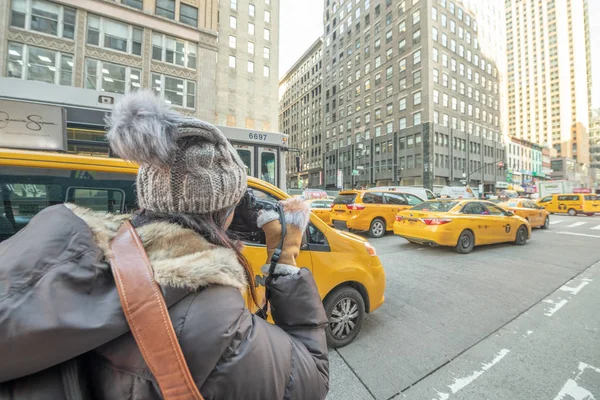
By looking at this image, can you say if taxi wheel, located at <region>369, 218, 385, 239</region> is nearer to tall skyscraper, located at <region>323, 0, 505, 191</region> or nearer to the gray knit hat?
the gray knit hat

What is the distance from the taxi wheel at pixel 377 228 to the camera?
9987 mm

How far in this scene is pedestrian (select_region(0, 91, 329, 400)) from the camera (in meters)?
0.58

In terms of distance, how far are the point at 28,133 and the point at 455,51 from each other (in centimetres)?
5629

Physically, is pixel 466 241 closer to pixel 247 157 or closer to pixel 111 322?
pixel 247 157

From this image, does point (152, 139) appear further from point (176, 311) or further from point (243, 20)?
point (243, 20)

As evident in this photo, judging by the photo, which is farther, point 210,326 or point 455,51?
point 455,51

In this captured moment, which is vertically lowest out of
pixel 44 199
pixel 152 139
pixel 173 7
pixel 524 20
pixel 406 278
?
pixel 406 278

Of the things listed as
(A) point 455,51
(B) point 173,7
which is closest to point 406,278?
(B) point 173,7

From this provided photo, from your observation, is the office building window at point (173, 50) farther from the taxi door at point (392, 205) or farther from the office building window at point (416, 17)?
the office building window at point (416, 17)

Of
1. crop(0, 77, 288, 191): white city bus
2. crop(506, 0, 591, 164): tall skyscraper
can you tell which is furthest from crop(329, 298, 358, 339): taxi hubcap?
crop(506, 0, 591, 164): tall skyscraper

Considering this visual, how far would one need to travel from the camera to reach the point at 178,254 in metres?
0.83

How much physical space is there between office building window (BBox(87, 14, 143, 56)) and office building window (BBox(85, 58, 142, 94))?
1373mm

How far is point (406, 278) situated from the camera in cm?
529

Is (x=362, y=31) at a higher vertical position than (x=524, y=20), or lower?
lower
